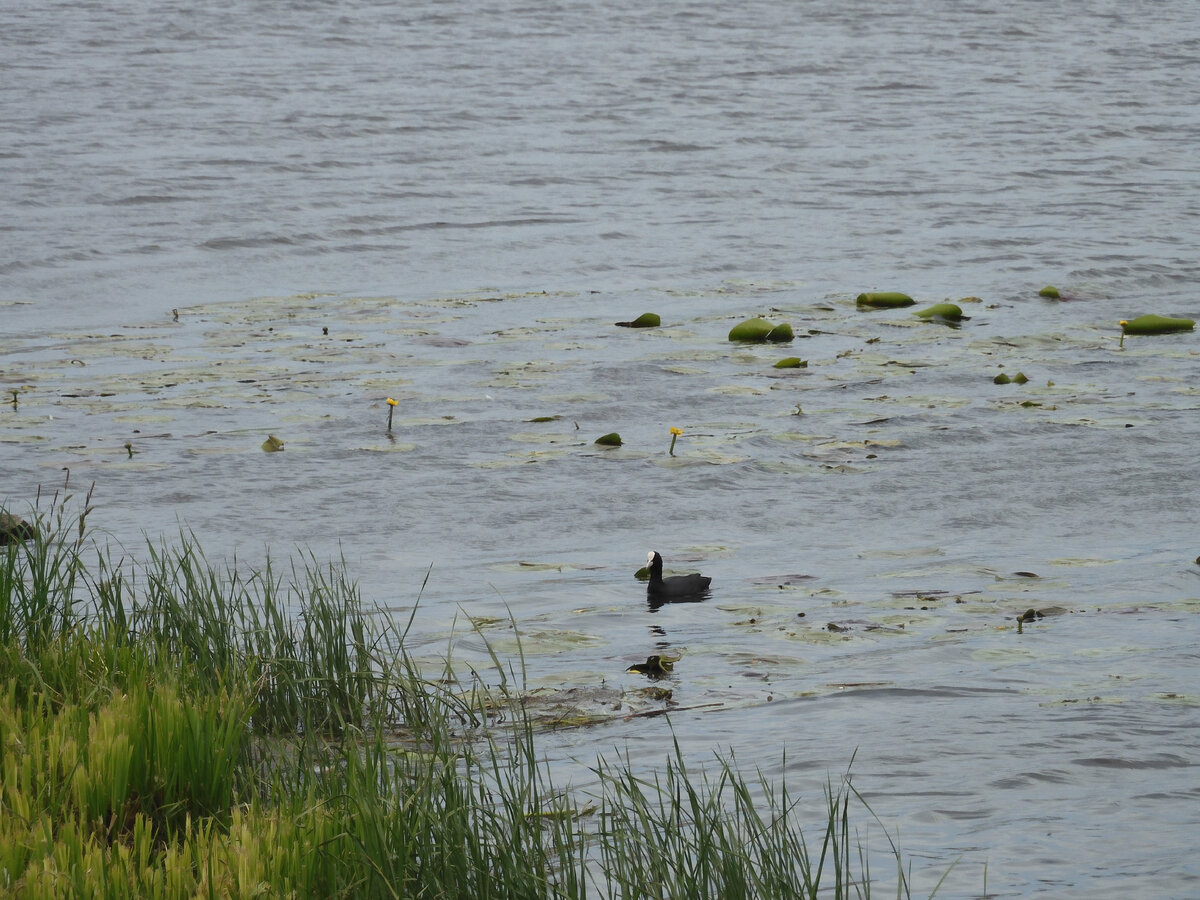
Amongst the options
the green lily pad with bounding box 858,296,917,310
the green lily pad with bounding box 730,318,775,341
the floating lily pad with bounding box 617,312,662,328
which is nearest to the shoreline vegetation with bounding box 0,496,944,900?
the green lily pad with bounding box 730,318,775,341

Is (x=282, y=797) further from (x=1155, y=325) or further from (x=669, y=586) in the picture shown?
(x=1155, y=325)

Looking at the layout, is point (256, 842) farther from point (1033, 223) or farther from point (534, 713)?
point (1033, 223)

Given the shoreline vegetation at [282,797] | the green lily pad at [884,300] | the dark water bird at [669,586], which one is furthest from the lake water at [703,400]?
the shoreline vegetation at [282,797]

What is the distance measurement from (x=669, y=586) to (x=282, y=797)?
266cm

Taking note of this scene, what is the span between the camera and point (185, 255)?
1392 centimetres

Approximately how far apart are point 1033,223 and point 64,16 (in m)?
21.1

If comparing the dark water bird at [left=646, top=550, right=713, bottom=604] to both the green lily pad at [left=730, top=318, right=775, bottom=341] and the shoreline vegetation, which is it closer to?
the shoreline vegetation

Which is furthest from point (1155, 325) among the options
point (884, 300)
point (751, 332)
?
point (751, 332)

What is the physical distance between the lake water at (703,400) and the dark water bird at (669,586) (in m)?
0.09

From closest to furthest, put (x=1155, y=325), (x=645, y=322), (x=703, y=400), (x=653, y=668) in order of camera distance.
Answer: (x=653, y=668), (x=703, y=400), (x=1155, y=325), (x=645, y=322)

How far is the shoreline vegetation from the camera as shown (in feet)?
9.38

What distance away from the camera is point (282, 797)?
11.1 feet

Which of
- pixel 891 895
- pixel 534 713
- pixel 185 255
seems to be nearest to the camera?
pixel 891 895

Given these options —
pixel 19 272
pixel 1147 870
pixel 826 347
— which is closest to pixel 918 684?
pixel 1147 870
